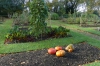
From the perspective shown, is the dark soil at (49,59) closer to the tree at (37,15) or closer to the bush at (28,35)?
the bush at (28,35)

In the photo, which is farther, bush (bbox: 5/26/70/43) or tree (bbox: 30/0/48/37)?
tree (bbox: 30/0/48/37)

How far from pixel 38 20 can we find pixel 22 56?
125 inches

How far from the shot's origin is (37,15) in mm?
9523

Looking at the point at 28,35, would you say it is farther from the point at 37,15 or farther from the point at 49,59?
the point at 49,59

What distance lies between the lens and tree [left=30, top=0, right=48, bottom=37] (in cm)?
954

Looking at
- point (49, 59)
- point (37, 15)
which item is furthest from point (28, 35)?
point (49, 59)

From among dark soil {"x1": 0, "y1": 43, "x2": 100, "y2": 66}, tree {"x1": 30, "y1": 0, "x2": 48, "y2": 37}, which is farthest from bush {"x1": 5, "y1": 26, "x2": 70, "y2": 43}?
dark soil {"x1": 0, "y1": 43, "x2": 100, "y2": 66}

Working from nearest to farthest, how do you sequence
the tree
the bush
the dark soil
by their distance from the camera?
1. the dark soil
2. the bush
3. the tree

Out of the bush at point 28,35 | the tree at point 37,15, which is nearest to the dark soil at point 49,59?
the bush at point 28,35

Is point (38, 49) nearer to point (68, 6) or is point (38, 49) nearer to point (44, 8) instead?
point (44, 8)

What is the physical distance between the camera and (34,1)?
9.64 metres

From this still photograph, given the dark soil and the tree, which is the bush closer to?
the tree

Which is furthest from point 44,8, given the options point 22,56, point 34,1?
point 22,56

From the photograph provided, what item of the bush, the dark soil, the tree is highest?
the tree
